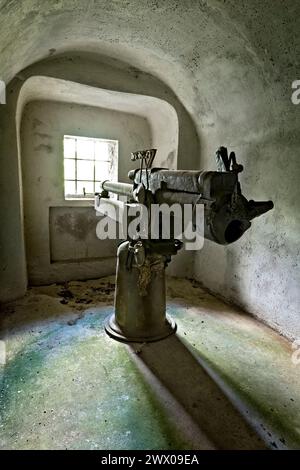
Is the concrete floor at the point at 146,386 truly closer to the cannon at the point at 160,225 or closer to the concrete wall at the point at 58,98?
the cannon at the point at 160,225

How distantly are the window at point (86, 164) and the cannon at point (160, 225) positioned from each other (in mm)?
1871

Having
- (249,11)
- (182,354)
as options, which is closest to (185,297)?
(182,354)

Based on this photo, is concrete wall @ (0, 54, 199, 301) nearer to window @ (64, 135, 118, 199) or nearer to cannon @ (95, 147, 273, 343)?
window @ (64, 135, 118, 199)

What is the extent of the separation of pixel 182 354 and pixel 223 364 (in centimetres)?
38

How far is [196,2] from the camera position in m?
2.48

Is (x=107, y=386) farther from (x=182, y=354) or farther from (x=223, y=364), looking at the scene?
(x=223, y=364)

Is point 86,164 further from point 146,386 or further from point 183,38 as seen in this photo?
point 146,386

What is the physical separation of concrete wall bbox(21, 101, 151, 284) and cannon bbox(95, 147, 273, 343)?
171 cm

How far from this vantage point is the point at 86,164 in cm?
487

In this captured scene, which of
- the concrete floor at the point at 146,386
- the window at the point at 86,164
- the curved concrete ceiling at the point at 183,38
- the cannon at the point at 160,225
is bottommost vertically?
the concrete floor at the point at 146,386

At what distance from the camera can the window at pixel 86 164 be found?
15.4 feet

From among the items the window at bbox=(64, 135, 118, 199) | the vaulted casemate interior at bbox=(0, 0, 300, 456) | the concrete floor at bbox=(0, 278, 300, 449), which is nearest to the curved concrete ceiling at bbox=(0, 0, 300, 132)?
the vaulted casemate interior at bbox=(0, 0, 300, 456)

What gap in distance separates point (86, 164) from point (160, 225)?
9.69ft

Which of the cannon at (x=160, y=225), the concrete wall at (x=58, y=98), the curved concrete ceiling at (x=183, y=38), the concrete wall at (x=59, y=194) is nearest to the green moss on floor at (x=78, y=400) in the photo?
the cannon at (x=160, y=225)
